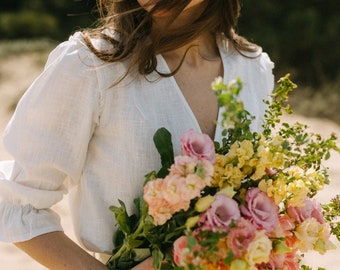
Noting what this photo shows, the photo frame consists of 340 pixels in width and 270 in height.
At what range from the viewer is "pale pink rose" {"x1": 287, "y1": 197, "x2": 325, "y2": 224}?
154cm

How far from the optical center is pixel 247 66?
2.00 m

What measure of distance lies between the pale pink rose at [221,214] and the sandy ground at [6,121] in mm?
1926

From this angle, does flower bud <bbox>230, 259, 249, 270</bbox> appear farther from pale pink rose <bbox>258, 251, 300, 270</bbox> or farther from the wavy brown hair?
the wavy brown hair

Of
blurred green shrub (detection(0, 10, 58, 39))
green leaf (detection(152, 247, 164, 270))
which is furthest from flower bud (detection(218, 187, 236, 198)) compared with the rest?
blurred green shrub (detection(0, 10, 58, 39))

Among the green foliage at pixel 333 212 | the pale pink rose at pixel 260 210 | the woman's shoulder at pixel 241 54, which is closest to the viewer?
the pale pink rose at pixel 260 210

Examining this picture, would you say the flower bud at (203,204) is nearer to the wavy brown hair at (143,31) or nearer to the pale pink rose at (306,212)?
the pale pink rose at (306,212)

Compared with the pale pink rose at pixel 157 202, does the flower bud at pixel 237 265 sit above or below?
below

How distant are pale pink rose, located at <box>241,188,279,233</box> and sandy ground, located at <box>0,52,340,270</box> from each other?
1824 millimetres

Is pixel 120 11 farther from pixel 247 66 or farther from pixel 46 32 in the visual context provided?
pixel 46 32

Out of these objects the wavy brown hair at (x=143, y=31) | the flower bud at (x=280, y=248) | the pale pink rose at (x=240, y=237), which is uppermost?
the wavy brown hair at (x=143, y=31)

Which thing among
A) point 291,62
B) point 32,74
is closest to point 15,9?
point 32,74

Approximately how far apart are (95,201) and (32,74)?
7.03 metres

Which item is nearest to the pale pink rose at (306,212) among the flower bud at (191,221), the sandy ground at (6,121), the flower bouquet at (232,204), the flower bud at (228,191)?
the flower bouquet at (232,204)

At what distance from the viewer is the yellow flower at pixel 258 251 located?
51.3 inches
